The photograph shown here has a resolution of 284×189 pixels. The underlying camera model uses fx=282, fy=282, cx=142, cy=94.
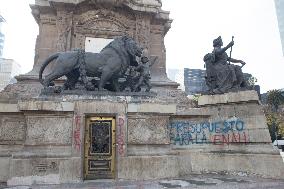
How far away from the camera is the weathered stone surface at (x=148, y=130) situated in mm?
10609

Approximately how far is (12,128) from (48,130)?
5.87 feet

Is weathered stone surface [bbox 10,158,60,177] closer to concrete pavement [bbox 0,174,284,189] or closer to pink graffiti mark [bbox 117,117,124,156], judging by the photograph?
concrete pavement [bbox 0,174,284,189]

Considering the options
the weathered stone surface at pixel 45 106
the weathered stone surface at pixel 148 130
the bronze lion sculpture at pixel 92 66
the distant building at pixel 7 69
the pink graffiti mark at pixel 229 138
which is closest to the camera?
the weathered stone surface at pixel 45 106

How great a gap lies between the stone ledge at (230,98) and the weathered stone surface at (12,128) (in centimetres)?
770

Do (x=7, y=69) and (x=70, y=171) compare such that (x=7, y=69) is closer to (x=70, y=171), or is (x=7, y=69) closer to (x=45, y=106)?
(x=45, y=106)

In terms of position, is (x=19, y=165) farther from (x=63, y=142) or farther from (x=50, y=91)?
(x=50, y=91)

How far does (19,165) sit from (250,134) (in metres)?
8.82

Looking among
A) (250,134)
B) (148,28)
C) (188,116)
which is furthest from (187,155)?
(148,28)

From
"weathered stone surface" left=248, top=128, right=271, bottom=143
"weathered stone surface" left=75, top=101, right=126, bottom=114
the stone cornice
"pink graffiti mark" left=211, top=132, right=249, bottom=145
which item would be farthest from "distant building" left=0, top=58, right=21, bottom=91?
"weathered stone surface" left=248, top=128, right=271, bottom=143

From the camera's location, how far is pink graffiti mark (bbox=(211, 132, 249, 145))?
38.2 ft

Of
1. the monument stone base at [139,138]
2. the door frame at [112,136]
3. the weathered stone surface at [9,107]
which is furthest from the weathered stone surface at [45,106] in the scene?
the weathered stone surface at [9,107]

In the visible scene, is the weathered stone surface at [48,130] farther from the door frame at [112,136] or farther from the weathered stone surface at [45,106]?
the door frame at [112,136]

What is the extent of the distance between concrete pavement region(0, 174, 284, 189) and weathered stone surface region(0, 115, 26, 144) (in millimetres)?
2377

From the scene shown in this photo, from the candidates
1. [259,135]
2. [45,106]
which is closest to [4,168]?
[45,106]
